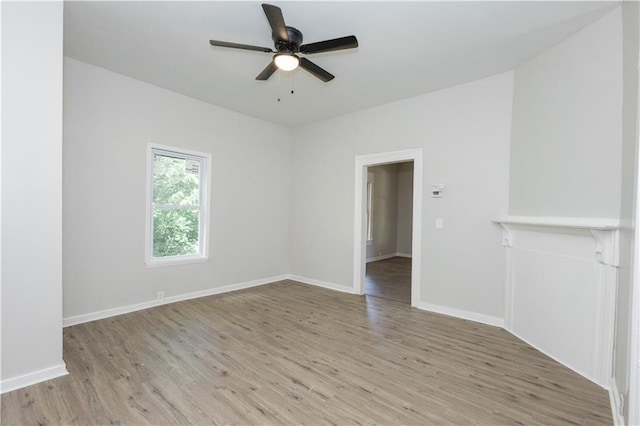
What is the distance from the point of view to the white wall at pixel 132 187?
3.26 m

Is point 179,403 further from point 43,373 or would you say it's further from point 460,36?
point 460,36

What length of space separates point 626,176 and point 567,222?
56 centimetres

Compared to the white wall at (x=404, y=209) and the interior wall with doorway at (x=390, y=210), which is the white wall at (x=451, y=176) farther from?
the white wall at (x=404, y=209)

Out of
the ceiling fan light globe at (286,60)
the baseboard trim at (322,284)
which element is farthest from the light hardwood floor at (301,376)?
the ceiling fan light globe at (286,60)

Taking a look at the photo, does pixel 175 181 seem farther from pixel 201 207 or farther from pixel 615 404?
pixel 615 404

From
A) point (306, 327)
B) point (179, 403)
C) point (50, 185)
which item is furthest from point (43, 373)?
point (306, 327)

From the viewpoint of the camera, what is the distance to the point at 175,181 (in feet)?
13.8

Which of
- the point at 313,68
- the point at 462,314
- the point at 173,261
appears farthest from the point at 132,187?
the point at 462,314

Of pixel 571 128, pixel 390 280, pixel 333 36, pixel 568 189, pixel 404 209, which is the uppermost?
pixel 333 36

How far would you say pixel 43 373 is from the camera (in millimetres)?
2213

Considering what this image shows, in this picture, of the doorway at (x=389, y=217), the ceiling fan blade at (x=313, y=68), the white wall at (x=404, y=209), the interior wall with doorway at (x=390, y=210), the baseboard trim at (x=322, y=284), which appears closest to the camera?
the ceiling fan blade at (x=313, y=68)

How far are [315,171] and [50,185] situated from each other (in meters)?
3.68

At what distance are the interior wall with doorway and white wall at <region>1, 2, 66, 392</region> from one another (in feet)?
21.2

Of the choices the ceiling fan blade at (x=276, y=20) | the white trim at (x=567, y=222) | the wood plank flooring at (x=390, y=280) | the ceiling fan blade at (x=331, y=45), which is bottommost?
the wood plank flooring at (x=390, y=280)
